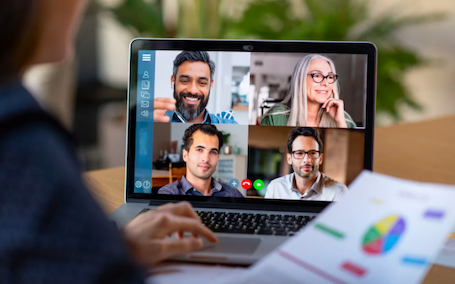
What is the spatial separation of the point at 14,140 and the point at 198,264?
13.7 inches

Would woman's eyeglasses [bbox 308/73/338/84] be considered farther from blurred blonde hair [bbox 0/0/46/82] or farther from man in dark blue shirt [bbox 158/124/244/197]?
blurred blonde hair [bbox 0/0/46/82]

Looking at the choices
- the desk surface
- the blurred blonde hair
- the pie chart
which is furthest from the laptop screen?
the blurred blonde hair

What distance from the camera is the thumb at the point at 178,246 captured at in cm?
55

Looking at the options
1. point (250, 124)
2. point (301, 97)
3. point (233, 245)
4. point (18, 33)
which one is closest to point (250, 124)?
point (250, 124)

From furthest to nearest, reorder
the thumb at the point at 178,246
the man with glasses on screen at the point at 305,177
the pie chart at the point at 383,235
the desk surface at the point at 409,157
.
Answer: the desk surface at the point at 409,157 → the man with glasses on screen at the point at 305,177 → the thumb at the point at 178,246 → the pie chart at the point at 383,235

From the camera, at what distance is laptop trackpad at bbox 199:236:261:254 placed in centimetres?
60

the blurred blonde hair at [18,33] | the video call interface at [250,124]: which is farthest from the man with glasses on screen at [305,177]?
the blurred blonde hair at [18,33]

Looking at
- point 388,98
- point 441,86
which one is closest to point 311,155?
point 388,98

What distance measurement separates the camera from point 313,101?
845 mm

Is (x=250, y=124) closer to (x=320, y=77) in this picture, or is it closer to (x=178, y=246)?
(x=320, y=77)

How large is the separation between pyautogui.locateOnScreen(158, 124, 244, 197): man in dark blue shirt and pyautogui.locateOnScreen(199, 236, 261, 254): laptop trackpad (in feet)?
0.64

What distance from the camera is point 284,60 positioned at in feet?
2.82

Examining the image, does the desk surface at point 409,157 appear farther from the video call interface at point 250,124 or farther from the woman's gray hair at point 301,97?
the woman's gray hair at point 301,97

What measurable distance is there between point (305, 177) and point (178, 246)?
0.35m
